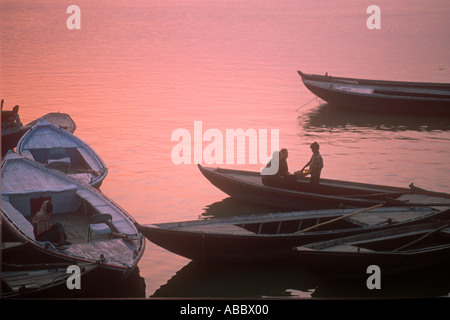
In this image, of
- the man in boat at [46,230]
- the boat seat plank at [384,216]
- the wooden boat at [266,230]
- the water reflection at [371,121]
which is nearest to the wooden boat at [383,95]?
the water reflection at [371,121]

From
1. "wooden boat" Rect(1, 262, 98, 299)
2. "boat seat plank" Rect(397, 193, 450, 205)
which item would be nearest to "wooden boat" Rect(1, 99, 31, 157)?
"wooden boat" Rect(1, 262, 98, 299)

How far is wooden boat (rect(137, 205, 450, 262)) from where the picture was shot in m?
11.2

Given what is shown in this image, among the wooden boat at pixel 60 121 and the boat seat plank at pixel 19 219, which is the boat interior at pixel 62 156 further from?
the boat seat plank at pixel 19 219

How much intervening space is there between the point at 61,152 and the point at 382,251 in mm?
8867

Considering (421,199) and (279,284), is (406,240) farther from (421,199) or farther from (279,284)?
(421,199)

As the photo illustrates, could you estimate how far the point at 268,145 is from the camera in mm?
21484

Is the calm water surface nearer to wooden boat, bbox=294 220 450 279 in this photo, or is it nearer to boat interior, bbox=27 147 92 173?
wooden boat, bbox=294 220 450 279

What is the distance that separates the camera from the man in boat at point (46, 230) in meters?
11.0

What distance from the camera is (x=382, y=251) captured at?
11219mm

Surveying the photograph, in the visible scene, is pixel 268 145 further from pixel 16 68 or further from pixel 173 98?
pixel 16 68

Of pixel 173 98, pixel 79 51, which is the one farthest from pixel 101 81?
pixel 79 51

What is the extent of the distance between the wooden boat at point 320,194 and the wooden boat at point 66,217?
10.3 ft

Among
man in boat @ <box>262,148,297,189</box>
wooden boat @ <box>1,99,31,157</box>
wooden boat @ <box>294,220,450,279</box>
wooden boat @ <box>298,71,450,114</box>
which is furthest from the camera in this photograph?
wooden boat @ <box>298,71,450,114</box>

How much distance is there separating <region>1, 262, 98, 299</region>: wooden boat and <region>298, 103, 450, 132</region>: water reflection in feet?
49.4
